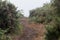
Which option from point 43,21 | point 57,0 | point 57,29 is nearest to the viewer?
point 57,29

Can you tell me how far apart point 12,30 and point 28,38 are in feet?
3.13

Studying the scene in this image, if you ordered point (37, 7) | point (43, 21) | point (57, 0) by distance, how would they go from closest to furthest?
point (57, 0), point (43, 21), point (37, 7)

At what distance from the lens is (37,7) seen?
24.9 meters

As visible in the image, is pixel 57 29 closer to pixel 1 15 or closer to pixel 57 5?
pixel 57 5

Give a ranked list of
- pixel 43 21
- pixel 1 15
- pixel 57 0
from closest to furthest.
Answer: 1. pixel 57 0
2. pixel 1 15
3. pixel 43 21

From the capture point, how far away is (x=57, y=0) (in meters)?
11.9

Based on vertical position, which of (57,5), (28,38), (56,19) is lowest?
(28,38)

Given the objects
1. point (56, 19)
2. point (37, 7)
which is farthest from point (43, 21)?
point (56, 19)

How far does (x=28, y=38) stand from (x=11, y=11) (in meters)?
1.74

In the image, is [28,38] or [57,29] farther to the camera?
[28,38]

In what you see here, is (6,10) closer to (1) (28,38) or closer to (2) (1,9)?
(2) (1,9)

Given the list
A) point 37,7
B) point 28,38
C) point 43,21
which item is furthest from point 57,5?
point 37,7

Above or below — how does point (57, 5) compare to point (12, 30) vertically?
above

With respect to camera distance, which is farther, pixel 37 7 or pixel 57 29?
pixel 37 7
